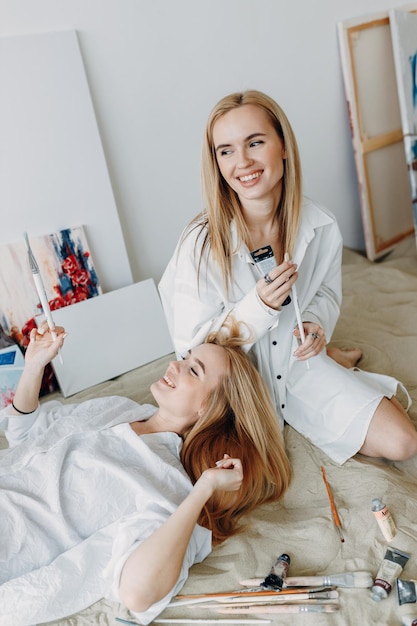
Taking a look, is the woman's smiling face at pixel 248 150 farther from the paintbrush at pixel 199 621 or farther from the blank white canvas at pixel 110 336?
the paintbrush at pixel 199 621

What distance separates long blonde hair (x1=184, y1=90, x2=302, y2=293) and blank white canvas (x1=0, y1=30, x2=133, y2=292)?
2.51ft

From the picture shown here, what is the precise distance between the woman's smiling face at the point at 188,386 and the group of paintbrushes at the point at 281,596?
492mm

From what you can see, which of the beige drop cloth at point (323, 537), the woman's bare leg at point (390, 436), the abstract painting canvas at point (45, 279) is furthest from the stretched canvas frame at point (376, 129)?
the woman's bare leg at point (390, 436)

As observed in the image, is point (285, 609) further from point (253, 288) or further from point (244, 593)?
point (253, 288)

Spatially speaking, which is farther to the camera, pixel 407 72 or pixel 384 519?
pixel 407 72

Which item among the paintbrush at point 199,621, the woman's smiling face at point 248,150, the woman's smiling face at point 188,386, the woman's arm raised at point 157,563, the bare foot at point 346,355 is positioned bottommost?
the paintbrush at point 199,621

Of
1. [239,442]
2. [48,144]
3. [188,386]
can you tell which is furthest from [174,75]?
[239,442]

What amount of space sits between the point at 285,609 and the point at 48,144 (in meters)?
2.03

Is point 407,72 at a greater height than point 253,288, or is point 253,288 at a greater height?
point 407,72

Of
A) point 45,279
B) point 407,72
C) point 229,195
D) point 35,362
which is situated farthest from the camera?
point 407,72

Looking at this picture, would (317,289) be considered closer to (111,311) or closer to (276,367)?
(276,367)

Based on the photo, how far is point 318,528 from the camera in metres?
1.73

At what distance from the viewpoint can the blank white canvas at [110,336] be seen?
279cm

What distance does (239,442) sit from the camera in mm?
1835
